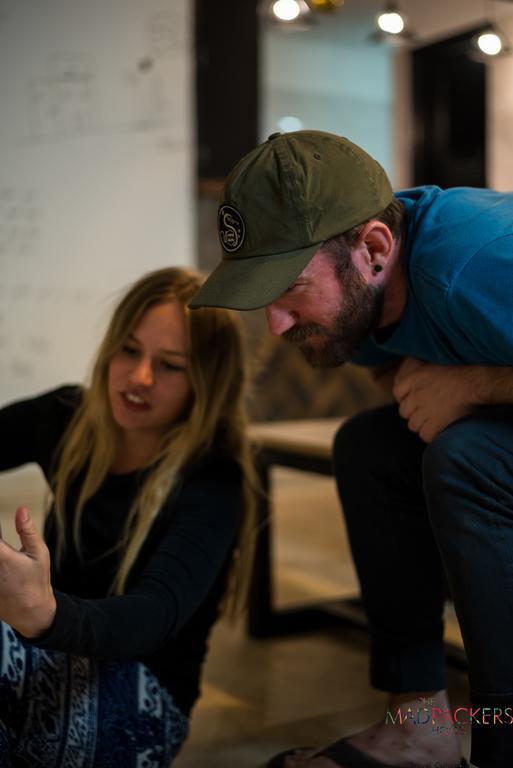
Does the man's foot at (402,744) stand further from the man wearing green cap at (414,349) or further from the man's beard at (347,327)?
the man's beard at (347,327)

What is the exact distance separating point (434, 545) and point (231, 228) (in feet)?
1.82

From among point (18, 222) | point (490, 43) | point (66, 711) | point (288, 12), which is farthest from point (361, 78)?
point (66, 711)

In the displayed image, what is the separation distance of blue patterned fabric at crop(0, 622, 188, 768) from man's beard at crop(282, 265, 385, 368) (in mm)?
451

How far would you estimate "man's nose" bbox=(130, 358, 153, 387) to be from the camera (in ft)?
4.35

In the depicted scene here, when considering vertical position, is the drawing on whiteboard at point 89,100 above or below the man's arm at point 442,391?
above

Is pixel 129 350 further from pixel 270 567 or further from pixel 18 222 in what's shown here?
pixel 18 222

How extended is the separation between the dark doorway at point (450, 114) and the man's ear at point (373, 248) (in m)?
4.36

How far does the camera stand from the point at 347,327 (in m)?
1.18

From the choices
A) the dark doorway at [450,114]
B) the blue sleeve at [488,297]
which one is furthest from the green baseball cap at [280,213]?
the dark doorway at [450,114]

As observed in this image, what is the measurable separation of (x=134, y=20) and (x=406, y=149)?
295 centimetres

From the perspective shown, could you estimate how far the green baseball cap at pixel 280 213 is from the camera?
3.60 ft

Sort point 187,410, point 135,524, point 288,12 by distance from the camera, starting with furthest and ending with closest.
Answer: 1. point 288,12
2. point 187,410
3. point 135,524

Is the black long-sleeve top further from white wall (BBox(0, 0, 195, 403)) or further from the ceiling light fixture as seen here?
the ceiling light fixture

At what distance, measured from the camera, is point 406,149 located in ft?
19.2
